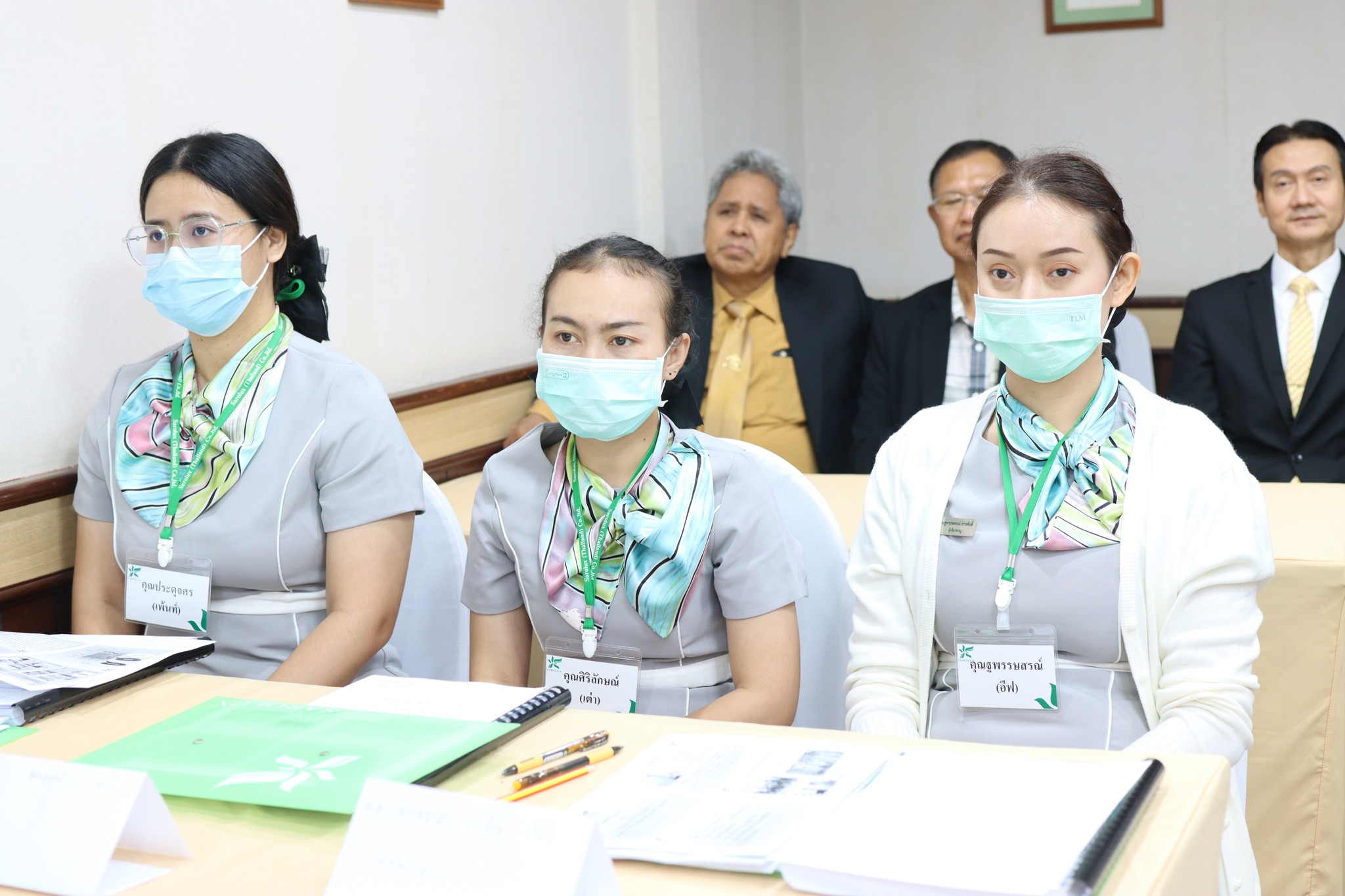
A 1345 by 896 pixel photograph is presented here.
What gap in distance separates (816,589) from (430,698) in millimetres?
738

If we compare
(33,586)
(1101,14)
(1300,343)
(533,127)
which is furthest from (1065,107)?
(33,586)

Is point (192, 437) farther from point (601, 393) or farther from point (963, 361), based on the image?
point (963, 361)

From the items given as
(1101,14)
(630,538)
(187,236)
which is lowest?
(630,538)

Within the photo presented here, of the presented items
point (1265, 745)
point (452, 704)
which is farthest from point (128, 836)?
point (1265, 745)

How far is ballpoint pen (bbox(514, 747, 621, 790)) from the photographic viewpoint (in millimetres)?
1141

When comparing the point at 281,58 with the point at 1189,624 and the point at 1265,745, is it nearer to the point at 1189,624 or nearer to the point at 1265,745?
the point at 1189,624

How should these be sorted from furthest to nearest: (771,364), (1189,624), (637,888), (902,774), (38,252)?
(771,364)
(38,252)
(1189,624)
(902,774)
(637,888)

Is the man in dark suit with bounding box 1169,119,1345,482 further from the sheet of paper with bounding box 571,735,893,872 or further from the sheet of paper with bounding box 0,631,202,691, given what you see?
the sheet of paper with bounding box 0,631,202,691

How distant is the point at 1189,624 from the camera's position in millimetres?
1576

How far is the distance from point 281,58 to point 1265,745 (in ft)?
7.36

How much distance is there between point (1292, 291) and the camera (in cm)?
338

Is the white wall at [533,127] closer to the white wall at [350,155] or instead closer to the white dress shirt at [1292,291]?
the white wall at [350,155]

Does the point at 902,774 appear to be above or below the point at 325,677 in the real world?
above

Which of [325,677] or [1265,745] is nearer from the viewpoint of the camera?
[325,677]
